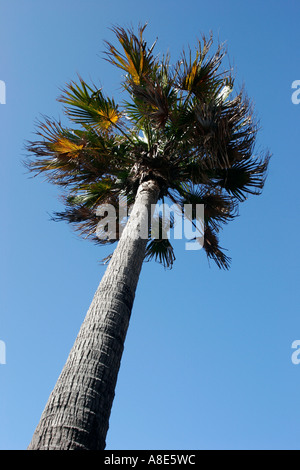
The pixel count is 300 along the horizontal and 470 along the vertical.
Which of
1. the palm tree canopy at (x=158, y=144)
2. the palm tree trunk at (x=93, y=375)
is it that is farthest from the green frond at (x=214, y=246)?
the palm tree trunk at (x=93, y=375)

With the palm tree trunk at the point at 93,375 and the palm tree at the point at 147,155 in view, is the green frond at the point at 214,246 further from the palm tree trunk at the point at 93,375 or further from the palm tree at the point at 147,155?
the palm tree trunk at the point at 93,375

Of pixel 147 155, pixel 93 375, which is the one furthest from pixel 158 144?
pixel 93 375

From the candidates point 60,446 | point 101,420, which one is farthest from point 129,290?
point 60,446

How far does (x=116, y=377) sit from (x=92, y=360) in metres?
0.26

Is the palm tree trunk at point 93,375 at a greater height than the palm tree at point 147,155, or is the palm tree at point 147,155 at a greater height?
the palm tree at point 147,155

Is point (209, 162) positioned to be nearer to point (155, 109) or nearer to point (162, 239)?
point (155, 109)

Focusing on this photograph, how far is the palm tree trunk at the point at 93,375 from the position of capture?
244 cm

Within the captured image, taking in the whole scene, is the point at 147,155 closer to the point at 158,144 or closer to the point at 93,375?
the point at 158,144

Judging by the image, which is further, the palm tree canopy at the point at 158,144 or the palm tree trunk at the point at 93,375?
the palm tree canopy at the point at 158,144

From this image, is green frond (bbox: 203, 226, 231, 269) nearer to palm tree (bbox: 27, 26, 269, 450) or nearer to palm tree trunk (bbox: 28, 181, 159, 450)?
palm tree (bbox: 27, 26, 269, 450)

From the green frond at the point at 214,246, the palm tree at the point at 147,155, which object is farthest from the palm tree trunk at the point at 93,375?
the green frond at the point at 214,246

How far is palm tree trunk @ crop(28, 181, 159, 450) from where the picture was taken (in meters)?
2.44

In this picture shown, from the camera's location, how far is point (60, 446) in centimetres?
234

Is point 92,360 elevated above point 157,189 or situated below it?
below
